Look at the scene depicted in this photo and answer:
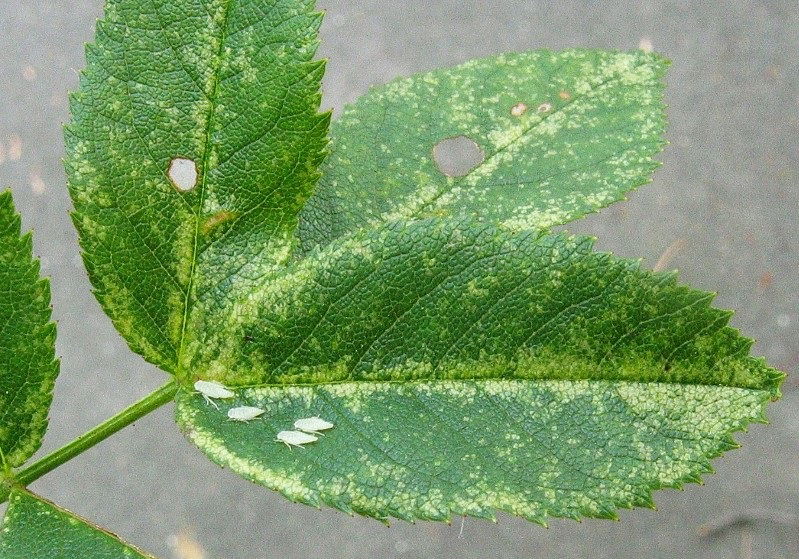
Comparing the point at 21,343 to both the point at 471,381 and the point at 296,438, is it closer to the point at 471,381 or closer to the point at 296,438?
the point at 296,438

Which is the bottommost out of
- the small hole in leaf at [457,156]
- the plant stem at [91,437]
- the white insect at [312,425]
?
the plant stem at [91,437]

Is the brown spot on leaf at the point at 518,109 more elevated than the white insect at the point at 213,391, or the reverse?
the brown spot on leaf at the point at 518,109

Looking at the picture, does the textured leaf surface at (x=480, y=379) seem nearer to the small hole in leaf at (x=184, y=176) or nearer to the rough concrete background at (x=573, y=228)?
the small hole in leaf at (x=184, y=176)

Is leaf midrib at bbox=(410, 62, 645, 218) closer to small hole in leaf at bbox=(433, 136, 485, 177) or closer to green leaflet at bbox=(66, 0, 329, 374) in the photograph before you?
small hole in leaf at bbox=(433, 136, 485, 177)

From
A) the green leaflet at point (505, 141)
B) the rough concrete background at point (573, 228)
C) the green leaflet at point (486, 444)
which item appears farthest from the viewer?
the rough concrete background at point (573, 228)

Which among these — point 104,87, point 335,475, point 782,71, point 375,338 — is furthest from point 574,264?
point 782,71

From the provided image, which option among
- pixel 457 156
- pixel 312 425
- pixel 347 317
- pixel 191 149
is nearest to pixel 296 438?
pixel 312 425

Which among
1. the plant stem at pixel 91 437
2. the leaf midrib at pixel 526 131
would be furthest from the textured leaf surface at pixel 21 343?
the leaf midrib at pixel 526 131
